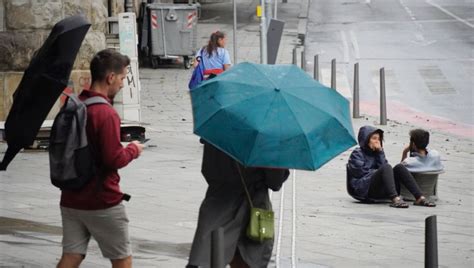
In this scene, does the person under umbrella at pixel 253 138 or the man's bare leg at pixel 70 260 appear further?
the man's bare leg at pixel 70 260

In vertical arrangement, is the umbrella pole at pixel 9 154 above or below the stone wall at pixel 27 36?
above

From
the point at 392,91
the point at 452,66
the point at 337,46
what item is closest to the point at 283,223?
the point at 392,91

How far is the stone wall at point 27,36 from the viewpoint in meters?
18.2

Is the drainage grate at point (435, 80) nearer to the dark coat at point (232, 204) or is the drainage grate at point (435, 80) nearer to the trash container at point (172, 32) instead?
the trash container at point (172, 32)

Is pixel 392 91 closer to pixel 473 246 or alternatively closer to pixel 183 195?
pixel 183 195

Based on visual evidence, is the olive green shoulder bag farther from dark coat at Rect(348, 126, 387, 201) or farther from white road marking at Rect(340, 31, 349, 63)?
white road marking at Rect(340, 31, 349, 63)

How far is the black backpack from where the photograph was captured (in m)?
7.25

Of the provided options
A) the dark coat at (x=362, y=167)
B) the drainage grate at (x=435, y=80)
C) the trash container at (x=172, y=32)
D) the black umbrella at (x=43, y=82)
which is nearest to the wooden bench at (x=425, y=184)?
the dark coat at (x=362, y=167)

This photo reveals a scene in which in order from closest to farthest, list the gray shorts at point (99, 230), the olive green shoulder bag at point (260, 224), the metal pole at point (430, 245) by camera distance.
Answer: the metal pole at point (430, 245) < the gray shorts at point (99, 230) < the olive green shoulder bag at point (260, 224)

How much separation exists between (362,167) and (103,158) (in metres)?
6.68

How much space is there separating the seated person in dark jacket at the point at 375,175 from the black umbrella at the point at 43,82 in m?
6.31

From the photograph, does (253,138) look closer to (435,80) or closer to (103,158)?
(103,158)

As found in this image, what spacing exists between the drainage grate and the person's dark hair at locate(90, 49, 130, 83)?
787 inches

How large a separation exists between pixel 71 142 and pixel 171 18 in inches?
955
